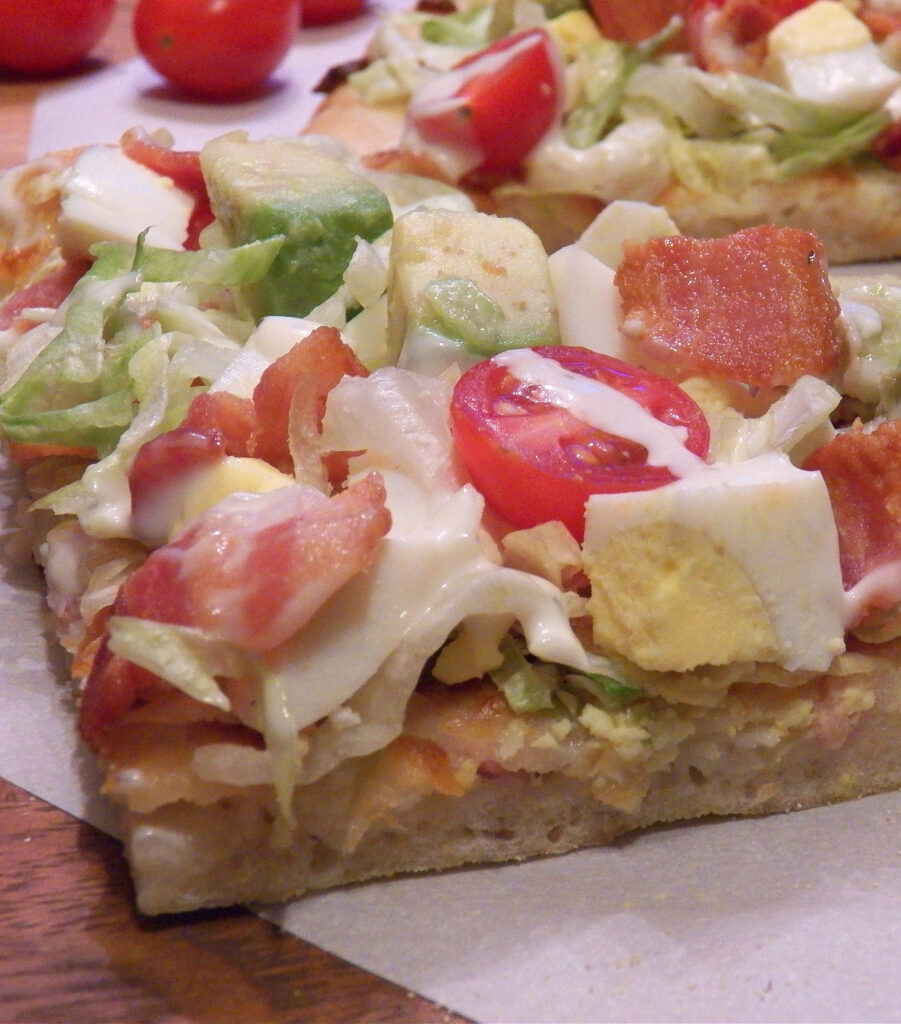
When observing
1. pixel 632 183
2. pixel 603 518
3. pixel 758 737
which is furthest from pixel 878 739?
pixel 632 183

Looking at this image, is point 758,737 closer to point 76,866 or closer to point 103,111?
point 76,866

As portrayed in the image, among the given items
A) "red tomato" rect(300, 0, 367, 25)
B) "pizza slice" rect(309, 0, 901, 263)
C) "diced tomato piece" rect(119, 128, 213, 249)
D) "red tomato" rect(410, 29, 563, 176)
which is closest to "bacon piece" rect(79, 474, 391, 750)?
"diced tomato piece" rect(119, 128, 213, 249)

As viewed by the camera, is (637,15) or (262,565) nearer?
(262,565)

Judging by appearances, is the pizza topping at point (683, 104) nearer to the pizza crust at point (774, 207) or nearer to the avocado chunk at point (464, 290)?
the pizza crust at point (774, 207)

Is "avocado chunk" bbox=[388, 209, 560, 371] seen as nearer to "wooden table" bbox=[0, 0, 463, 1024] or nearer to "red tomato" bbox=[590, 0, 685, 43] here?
"wooden table" bbox=[0, 0, 463, 1024]

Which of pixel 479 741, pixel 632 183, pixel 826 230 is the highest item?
pixel 479 741

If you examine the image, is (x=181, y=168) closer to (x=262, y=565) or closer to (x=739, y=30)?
(x=262, y=565)

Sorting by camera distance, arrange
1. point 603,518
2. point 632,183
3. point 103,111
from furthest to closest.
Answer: point 103,111, point 632,183, point 603,518

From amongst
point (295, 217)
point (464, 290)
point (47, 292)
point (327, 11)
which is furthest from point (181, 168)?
point (327, 11)
